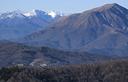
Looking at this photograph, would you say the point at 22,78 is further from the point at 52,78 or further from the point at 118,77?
the point at 118,77

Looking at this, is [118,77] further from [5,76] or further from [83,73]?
[5,76]

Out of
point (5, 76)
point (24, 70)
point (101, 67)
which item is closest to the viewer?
point (5, 76)

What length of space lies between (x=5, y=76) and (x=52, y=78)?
40.6 feet

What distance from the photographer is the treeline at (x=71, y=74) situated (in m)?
138

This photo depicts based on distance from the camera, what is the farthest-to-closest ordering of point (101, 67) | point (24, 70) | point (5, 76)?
point (101, 67), point (24, 70), point (5, 76)

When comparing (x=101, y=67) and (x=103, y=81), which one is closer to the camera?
(x=103, y=81)

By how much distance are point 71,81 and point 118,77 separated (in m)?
14.0

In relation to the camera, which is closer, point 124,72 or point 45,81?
point 45,81

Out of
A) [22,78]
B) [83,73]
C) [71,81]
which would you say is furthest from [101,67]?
[22,78]

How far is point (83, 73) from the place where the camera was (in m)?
154

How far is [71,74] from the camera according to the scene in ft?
495

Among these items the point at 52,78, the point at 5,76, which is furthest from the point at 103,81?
the point at 5,76

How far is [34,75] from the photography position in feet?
467

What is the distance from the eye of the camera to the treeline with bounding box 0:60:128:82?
137750 millimetres
